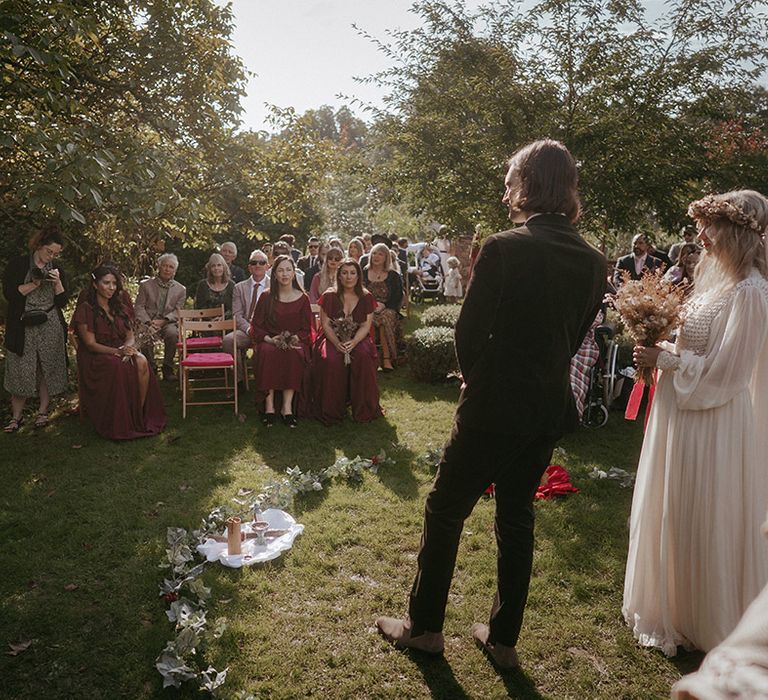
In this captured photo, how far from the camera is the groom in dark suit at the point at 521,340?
2594 millimetres

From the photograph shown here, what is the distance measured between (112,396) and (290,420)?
2.11 metres

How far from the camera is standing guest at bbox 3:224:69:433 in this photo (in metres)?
7.24

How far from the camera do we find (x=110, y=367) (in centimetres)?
723

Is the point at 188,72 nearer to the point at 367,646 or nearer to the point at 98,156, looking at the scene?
the point at 98,156

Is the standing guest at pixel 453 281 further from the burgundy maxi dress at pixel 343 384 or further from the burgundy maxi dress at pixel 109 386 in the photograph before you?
the burgundy maxi dress at pixel 109 386

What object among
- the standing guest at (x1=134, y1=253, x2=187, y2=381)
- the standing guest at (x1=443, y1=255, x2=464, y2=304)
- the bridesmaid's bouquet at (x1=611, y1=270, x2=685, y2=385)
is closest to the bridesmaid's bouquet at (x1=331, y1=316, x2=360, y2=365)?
the standing guest at (x1=134, y1=253, x2=187, y2=381)

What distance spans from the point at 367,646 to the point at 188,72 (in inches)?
296

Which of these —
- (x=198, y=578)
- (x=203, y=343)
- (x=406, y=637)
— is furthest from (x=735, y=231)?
(x=203, y=343)

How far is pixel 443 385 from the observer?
386 inches

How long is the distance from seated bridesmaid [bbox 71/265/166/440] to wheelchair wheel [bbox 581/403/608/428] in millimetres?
5242

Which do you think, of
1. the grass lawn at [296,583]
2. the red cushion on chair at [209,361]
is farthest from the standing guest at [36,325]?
the red cushion on chair at [209,361]

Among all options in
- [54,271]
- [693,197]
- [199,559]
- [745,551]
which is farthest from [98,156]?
[693,197]

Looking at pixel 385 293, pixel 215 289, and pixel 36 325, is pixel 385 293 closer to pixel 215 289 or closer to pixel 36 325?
pixel 215 289

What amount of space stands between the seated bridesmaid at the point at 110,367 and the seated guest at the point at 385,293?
430cm
